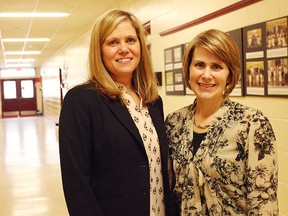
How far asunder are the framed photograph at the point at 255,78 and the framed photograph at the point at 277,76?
3.2 inches

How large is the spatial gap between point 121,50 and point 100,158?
45cm

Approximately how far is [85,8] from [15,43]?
539 centimetres

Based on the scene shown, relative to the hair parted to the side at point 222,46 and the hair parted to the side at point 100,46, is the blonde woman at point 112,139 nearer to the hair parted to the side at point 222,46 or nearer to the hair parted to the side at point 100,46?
the hair parted to the side at point 100,46

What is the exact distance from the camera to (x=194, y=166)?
1.53 m

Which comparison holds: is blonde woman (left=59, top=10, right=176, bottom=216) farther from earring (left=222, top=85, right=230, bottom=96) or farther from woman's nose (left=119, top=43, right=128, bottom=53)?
earring (left=222, top=85, right=230, bottom=96)

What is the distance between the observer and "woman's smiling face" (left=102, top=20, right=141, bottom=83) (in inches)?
62.8

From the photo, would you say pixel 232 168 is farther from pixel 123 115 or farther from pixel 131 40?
pixel 131 40

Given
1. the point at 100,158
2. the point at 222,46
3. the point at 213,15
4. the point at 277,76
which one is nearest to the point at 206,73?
the point at 222,46

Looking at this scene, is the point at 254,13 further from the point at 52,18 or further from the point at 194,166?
the point at 52,18

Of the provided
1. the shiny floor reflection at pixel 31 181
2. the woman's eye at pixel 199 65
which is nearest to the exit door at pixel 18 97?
the shiny floor reflection at pixel 31 181

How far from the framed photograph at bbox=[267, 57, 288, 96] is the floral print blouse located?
114 cm

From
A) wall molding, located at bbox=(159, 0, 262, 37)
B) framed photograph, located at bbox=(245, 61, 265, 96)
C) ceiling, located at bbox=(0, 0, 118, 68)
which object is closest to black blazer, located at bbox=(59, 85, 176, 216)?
framed photograph, located at bbox=(245, 61, 265, 96)

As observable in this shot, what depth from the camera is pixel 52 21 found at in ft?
26.8

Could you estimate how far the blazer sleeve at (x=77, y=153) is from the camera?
4.90ft
